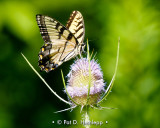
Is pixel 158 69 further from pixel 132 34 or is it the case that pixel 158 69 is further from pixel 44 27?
pixel 44 27

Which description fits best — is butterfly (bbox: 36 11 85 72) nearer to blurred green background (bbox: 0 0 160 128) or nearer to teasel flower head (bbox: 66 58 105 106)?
teasel flower head (bbox: 66 58 105 106)

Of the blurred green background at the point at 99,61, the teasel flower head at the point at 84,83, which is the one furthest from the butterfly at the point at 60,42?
the blurred green background at the point at 99,61

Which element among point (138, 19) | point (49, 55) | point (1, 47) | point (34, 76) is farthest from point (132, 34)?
point (1, 47)

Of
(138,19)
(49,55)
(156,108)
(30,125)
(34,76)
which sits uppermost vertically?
(138,19)

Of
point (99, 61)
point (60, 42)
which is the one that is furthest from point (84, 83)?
point (99, 61)

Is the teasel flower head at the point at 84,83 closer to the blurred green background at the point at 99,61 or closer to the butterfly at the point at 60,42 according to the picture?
the butterfly at the point at 60,42

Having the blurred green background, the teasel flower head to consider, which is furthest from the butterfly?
the blurred green background
